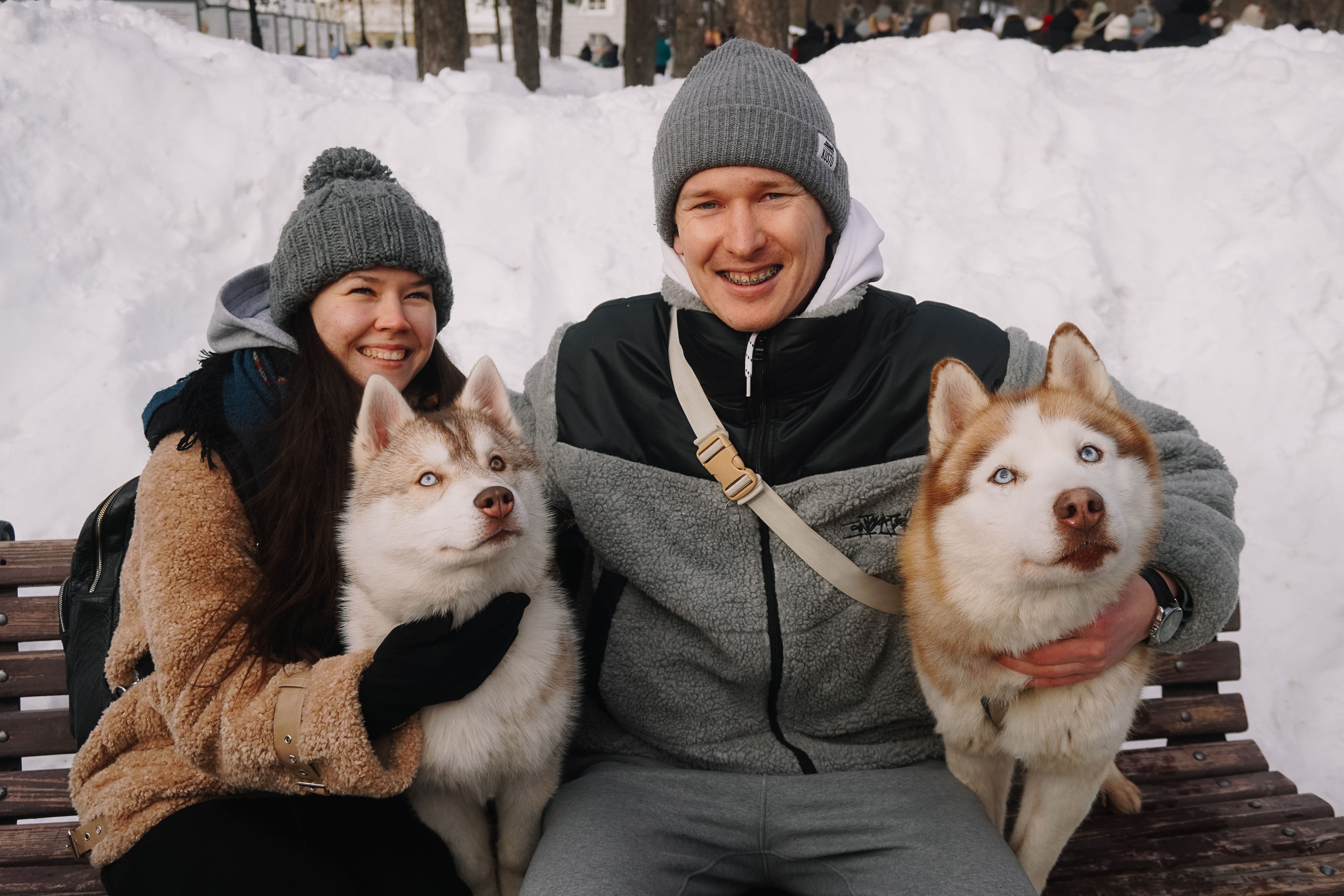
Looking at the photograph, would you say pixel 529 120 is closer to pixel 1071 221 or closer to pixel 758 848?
pixel 1071 221

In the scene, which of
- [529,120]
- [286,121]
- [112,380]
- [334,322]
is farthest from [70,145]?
[334,322]

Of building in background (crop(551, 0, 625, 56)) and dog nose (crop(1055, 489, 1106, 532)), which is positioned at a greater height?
building in background (crop(551, 0, 625, 56))

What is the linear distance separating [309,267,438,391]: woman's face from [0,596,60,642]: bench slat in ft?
4.92

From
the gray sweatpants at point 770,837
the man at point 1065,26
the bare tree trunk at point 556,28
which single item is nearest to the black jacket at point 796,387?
the gray sweatpants at point 770,837

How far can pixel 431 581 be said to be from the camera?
216cm

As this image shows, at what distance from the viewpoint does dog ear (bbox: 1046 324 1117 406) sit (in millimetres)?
2229

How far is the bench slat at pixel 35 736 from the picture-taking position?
2.91 metres

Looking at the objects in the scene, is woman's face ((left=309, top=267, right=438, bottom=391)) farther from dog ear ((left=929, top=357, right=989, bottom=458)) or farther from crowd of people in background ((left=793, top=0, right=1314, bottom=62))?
crowd of people in background ((left=793, top=0, right=1314, bottom=62))

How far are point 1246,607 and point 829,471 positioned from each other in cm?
330

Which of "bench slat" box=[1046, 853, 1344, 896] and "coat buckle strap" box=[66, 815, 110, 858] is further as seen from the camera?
"bench slat" box=[1046, 853, 1344, 896]

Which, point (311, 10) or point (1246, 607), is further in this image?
point (311, 10)

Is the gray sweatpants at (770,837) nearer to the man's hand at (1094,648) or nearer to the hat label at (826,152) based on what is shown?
the man's hand at (1094,648)

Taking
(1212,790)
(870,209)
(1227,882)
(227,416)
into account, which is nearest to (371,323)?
(227,416)

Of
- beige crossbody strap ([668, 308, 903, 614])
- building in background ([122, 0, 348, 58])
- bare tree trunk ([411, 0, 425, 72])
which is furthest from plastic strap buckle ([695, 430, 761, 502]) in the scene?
bare tree trunk ([411, 0, 425, 72])
